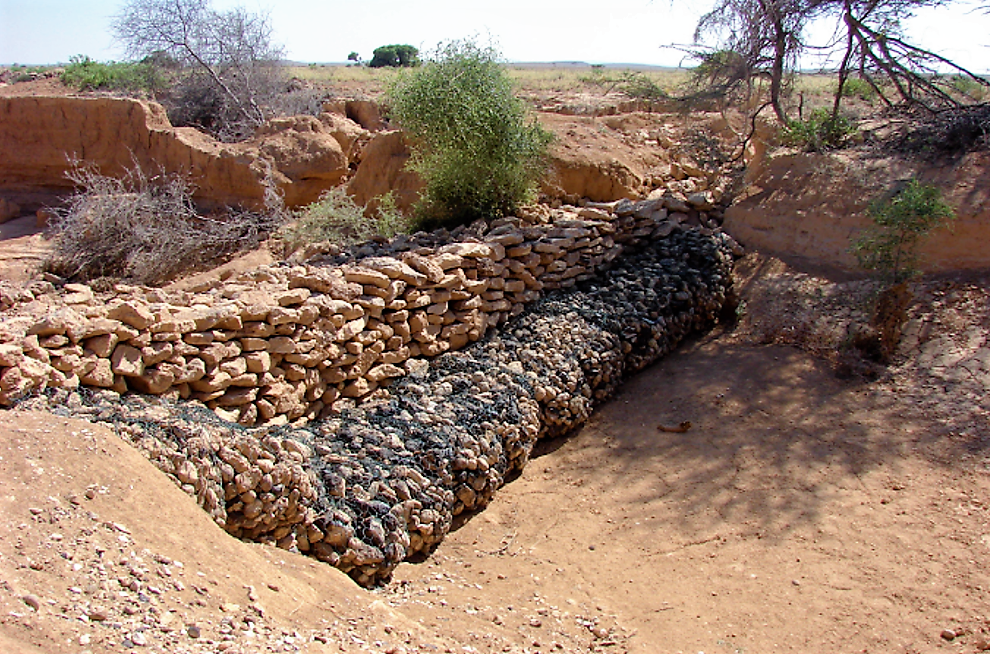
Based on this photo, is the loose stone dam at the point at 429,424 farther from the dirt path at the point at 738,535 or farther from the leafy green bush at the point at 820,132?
the leafy green bush at the point at 820,132

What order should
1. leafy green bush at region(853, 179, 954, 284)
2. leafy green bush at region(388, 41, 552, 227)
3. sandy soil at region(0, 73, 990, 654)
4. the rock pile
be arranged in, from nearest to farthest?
sandy soil at region(0, 73, 990, 654)
the rock pile
leafy green bush at region(853, 179, 954, 284)
leafy green bush at region(388, 41, 552, 227)

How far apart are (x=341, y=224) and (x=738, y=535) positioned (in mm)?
4963

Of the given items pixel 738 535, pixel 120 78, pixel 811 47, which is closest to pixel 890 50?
pixel 811 47

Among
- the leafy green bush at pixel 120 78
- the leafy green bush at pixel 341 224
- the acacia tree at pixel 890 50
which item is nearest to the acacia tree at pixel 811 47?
the acacia tree at pixel 890 50

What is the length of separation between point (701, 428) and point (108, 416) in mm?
3643

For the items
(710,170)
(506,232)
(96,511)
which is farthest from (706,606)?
(710,170)

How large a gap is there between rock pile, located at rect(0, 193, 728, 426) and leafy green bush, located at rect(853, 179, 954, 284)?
184cm

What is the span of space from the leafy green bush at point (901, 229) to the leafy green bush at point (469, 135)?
9.10 ft

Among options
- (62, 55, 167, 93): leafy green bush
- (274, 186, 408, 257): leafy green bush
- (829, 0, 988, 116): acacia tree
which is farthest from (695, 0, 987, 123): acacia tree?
(62, 55, 167, 93): leafy green bush

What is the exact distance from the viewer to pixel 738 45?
8.01 meters

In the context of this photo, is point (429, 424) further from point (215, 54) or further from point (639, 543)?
point (215, 54)

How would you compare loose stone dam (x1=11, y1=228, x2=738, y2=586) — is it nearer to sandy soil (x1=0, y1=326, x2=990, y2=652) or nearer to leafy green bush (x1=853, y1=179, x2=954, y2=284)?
sandy soil (x1=0, y1=326, x2=990, y2=652)

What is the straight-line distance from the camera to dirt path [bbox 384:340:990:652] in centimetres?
342

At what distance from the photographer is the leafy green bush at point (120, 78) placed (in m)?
13.9
